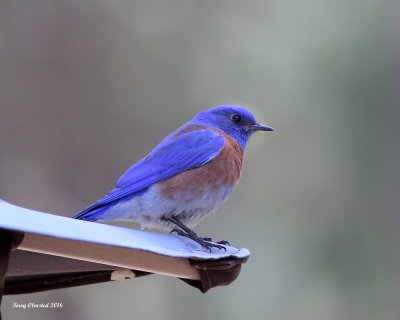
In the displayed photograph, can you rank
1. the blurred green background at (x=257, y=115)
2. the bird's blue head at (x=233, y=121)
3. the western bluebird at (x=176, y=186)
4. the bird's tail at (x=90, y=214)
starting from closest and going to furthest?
the bird's tail at (x=90, y=214) < the western bluebird at (x=176, y=186) < the bird's blue head at (x=233, y=121) < the blurred green background at (x=257, y=115)

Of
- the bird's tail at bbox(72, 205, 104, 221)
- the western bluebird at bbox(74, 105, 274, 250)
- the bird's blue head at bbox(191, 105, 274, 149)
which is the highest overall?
the bird's blue head at bbox(191, 105, 274, 149)

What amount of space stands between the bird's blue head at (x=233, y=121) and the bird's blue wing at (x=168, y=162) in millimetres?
462

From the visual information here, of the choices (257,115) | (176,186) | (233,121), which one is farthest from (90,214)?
(257,115)

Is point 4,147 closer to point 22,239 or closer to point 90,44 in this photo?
point 90,44

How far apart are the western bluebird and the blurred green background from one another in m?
3.73

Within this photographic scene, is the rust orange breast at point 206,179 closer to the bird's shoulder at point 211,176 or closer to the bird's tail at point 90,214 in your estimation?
the bird's shoulder at point 211,176

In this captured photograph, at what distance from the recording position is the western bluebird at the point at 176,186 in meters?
4.54

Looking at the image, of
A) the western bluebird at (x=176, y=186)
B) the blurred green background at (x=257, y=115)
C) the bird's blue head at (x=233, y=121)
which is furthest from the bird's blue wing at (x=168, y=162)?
the blurred green background at (x=257, y=115)

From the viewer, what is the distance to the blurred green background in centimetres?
844

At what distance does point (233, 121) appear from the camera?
18.5ft

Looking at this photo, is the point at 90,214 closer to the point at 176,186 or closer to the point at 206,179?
the point at 176,186

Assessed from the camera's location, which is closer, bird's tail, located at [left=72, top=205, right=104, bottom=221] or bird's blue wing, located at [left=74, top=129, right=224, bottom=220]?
bird's tail, located at [left=72, top=205, right=104, bottom=221]

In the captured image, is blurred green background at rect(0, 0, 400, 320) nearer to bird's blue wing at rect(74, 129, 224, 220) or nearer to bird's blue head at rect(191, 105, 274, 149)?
bird's blue head at rect(191, 105, 274, 149)

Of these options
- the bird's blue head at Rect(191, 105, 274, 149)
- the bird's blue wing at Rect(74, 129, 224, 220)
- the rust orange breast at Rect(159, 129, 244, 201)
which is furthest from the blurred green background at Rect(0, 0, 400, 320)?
the rust orange breast at Rect(159, 129, 244, 201)
